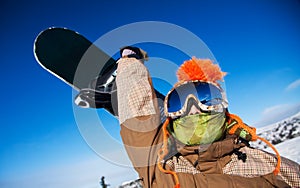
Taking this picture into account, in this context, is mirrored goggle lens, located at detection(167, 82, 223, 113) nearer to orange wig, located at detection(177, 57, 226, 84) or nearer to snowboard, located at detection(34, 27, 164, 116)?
orange wig, located at detection(177, 57, 226, 84)

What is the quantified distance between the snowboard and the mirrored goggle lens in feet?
1.88

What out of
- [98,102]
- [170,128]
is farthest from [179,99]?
[98,102]

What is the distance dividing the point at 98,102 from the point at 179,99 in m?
0.80

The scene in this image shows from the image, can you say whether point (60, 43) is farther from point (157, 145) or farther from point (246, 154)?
point (246, 154)

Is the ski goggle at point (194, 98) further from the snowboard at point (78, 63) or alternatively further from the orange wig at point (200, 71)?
the snowboard at point (78, 63)

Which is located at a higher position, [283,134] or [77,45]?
[77,45]

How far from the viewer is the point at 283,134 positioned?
310 inches

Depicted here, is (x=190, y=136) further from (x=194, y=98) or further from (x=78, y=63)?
(x=78, y=63)

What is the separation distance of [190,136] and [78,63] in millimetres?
1787

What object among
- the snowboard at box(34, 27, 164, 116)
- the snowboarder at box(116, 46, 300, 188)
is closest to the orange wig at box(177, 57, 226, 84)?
the snowboarder at box(116, 46, 300, 188)

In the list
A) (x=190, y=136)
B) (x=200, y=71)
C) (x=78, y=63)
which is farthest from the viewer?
(x=78, y=63)

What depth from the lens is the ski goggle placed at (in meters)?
1.21

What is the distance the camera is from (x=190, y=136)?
45.8 inches

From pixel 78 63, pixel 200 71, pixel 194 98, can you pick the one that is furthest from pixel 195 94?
pixel 78 63
